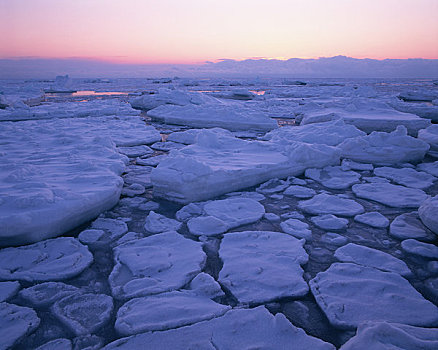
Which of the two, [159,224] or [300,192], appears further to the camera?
[300,192]

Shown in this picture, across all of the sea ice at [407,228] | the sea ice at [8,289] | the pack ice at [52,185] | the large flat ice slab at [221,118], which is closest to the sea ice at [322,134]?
the large flat ice slab at [221,118]

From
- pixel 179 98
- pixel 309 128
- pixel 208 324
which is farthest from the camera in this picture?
pixel 179 98

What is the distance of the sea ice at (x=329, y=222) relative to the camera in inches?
86.8

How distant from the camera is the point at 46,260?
1718mm

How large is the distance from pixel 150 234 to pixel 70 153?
85.5 inches

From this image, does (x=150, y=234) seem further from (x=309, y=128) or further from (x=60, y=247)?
(x=309, y=128)

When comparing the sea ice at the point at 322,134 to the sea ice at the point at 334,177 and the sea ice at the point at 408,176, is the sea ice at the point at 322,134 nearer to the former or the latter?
the sea ice at the point at 334,177

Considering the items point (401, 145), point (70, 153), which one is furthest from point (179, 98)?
point (401, 145)

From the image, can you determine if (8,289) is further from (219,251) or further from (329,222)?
(329,222)

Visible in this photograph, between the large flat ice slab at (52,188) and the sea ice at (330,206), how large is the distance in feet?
5.77

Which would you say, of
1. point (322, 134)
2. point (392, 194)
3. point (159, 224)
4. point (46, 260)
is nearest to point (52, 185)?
point (46, 260)

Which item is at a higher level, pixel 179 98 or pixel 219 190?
pixel 179 98

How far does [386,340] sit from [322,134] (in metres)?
3.97

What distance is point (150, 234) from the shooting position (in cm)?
211
